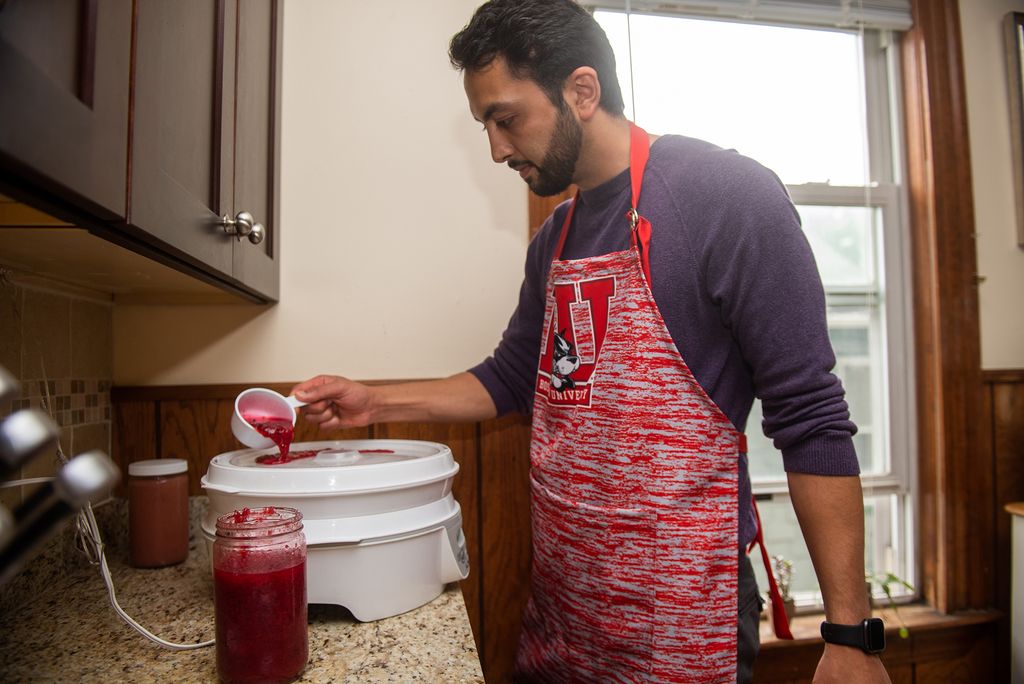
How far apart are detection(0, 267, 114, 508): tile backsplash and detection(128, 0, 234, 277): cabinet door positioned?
39cm

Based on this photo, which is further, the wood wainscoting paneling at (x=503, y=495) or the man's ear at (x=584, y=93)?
the wood wainscoting paneling at (x=503, y=495)

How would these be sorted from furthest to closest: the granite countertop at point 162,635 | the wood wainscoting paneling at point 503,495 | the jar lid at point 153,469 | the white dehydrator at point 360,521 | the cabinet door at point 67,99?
→ the wood wainscoting paneling at point 503,495 < the jar lid at point 153,469 < the white dehydrator at point 360,521 < the granite countertop at point 162,635 < the cabinet door at point 67,99

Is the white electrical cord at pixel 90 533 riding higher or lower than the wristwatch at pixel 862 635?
higher

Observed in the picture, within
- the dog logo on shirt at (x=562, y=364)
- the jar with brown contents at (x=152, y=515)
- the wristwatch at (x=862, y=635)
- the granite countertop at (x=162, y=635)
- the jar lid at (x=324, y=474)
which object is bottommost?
the wristwatch at (x=862, y=635)

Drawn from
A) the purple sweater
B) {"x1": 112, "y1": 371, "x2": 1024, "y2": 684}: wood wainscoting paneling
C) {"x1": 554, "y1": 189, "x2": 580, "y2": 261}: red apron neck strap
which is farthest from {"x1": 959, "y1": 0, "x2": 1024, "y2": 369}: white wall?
{"x1": 554, "y1": 189, "x2": 580, "y2": 261}: red apron neck strap

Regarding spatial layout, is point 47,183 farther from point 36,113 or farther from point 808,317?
point 808,317

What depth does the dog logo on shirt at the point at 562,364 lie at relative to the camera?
1044 mm

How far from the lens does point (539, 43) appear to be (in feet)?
3.40

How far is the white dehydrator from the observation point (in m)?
0.83

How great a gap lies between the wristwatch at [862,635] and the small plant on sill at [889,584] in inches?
34.4

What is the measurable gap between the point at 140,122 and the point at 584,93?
0.72m

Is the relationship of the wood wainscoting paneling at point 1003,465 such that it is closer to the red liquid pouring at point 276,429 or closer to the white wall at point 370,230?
the white wall at point 370,230

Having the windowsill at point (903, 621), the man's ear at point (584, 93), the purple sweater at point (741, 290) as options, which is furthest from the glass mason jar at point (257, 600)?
the windowsill at point (903, 621)

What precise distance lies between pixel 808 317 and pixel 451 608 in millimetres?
674
